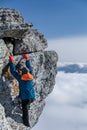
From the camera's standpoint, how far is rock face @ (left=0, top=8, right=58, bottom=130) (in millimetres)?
28984

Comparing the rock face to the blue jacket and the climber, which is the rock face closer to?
the climber

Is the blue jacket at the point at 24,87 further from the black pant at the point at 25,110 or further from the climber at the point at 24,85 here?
the black pant at the point at 25,110

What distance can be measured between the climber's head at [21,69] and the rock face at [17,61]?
0.41 metres

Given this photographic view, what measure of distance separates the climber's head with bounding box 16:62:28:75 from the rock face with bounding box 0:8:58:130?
41cm

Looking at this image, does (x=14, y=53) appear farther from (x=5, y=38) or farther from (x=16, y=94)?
(x=16, y=94)

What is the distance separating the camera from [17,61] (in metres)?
30.3

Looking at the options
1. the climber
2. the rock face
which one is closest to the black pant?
the climber

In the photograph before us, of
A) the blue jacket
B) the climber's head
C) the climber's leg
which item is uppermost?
the climber's head

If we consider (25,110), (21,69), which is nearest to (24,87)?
(21,69)

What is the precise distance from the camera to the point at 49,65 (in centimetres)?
3212

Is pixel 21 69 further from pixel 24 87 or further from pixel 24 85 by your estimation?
pixel 24 87

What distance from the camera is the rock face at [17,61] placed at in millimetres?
28984

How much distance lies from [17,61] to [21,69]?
1.31 meters

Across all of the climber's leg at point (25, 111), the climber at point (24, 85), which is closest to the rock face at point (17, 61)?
the climber's leg at point (25, 111)
